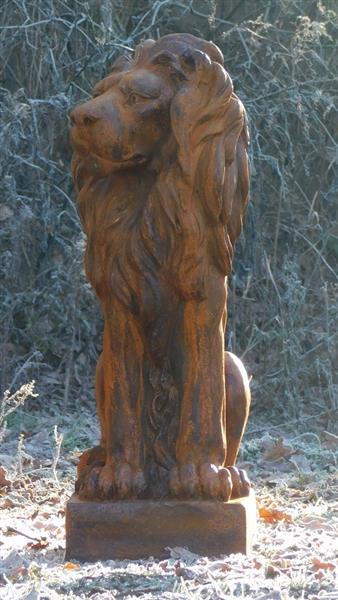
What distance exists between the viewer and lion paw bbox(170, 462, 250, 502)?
12.7 feet

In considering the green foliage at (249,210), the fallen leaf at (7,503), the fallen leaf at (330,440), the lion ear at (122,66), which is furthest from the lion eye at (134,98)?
the fallen leaf at (330,440)

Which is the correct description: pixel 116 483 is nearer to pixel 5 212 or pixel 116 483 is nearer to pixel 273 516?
pixel 273 516

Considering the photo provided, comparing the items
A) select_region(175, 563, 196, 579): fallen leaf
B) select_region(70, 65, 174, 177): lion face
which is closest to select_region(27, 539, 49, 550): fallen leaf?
select_region(175, 563, 196, 579): fallen leaf

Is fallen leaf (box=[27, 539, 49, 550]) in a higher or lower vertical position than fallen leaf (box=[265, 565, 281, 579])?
lower

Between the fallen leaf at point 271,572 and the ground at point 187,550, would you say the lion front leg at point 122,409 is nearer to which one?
the ground at point 187,550

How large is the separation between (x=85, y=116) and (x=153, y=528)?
1341 mm

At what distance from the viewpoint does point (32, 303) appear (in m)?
7.48

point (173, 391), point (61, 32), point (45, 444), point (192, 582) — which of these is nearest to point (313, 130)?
point (61, 32)

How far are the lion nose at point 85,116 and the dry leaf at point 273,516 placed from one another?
1.74 meters

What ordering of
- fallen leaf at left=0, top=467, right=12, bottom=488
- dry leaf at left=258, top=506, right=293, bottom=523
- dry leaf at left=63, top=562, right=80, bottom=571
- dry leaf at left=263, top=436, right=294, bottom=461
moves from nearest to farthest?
1. dry leaf at left=63, top=562, right=80, bottom=571
2. dry leaf at left=258, top=506, right=293, bottom=523
3. fallen leaf at left=0, top=467, right=12, bottom=488
4. dry leaf at left=263, top=436, right=294, bottom=461

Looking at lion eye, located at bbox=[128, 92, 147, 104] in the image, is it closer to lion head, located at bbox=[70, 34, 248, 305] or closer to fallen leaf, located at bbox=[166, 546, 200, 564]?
lion head, located at bbox=[70, 34, 248, 305]

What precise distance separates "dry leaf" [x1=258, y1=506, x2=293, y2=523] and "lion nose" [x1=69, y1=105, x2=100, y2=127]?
174cm

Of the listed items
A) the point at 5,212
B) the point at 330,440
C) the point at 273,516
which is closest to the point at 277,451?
the point at 330,440

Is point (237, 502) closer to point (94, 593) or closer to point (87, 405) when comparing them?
point (94, 593)
